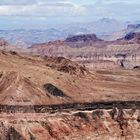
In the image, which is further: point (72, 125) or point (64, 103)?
point (64, 103)

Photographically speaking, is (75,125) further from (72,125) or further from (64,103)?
(64,103)

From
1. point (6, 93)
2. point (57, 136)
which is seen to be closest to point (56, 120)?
point (57, 136)

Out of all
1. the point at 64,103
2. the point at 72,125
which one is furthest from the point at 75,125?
the point at 64,103

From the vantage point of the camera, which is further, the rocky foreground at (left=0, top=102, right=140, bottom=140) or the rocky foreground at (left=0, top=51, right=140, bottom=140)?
the rocky foreground at (left=0, top=51, right=140, bottom=140)

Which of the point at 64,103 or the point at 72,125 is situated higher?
the point at 72,125

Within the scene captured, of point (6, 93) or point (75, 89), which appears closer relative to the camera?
point (6, 93)

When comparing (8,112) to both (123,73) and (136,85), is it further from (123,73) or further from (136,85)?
(123,73)

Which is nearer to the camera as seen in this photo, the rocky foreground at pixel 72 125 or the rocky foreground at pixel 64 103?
the rocky foreground at pixel 72 125

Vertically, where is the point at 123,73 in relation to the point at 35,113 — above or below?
below

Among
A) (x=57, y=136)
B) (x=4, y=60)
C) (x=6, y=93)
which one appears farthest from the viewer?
(x=4, y=60)

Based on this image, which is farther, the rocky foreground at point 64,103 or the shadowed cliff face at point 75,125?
the rocky foreground at point 64,103

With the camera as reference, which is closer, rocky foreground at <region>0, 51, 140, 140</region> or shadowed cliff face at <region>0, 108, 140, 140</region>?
shadowed cliff face at <region>0, 108, 140, 140</region>
